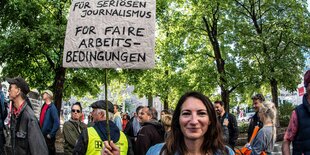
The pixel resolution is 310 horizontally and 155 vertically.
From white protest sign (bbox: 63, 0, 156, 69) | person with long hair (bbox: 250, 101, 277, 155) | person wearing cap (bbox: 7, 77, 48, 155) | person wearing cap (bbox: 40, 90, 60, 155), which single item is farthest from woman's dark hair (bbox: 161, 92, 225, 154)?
person wearing cap (bbox: 40, 90, 60, 155)

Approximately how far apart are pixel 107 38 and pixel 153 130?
2.65 metres

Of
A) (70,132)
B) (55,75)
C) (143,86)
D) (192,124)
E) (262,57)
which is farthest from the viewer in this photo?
(143,86)

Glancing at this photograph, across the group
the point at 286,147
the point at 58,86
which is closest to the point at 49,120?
the point at 286,147

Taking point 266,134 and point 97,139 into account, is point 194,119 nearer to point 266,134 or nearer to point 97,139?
point 97,139

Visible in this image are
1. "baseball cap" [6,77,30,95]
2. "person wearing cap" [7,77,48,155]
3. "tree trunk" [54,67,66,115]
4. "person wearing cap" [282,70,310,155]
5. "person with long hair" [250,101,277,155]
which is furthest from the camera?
"tree trunk" [54,67,66,115]

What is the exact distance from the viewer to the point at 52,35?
1912 cm

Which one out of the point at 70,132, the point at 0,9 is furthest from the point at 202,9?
the point at 70,132

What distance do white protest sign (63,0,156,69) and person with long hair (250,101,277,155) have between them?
2.35m

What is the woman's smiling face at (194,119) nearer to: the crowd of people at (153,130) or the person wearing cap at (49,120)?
the crowd of people at (153,130)

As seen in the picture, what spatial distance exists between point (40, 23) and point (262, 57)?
41.3 ft

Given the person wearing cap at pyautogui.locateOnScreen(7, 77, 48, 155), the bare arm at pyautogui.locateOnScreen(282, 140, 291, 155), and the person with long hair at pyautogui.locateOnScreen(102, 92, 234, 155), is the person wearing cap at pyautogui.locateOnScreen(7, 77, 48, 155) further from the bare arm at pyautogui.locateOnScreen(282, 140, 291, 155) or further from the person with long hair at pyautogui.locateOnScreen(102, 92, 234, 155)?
the bare arm at pyautogui.locateOnScreen(282, 140, 291, 155)

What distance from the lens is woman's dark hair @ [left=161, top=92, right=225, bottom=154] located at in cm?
299

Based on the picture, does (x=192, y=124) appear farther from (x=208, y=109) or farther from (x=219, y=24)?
(x=219, y=24)

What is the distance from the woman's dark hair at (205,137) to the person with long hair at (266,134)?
3259 millimetres
